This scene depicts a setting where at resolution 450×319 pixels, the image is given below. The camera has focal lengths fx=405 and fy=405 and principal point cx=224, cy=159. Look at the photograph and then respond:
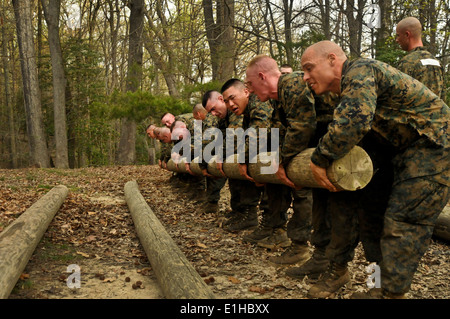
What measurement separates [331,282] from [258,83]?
2014mm

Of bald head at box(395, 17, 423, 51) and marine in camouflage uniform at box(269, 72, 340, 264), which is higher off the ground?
bald head at box(395, 17, 423, 51)

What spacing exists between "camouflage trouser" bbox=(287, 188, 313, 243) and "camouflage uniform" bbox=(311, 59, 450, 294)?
4.88 feet

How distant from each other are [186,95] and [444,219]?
28.5 ft

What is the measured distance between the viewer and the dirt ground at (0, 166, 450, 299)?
3.47 m

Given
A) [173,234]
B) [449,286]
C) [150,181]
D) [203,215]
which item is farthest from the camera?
[150,181]

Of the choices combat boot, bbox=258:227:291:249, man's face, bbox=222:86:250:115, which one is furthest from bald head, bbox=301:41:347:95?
combat boot, bbox=258:227:291:249

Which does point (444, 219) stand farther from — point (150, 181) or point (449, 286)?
point (150, 181)

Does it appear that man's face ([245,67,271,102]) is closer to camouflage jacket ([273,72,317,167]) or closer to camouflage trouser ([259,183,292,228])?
camouflage jacket ([273,72,317,167])

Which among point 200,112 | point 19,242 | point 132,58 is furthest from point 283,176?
point 132,58

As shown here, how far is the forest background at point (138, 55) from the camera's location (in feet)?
39.0

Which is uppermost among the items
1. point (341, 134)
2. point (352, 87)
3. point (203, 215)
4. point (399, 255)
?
point (352, 87)

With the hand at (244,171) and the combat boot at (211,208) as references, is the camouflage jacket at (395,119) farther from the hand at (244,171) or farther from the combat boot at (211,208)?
the combat boot at (211,208)
